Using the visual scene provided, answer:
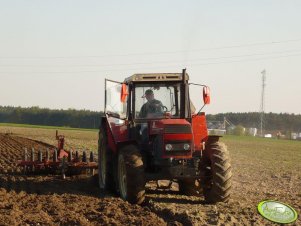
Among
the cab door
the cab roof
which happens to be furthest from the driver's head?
the cab door

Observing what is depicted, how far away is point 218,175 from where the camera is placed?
8.73 metres

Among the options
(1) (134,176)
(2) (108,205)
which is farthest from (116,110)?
(2) (108,205)

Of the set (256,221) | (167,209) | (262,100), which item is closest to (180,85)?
(167,209)

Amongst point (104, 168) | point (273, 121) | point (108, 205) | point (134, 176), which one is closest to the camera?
point (108, 205)

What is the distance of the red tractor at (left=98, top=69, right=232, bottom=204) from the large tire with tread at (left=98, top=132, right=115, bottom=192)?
0.02 m

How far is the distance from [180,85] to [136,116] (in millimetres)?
982

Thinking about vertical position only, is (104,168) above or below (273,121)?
below

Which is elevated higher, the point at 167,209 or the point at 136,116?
the point at 136,116

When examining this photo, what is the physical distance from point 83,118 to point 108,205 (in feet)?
261

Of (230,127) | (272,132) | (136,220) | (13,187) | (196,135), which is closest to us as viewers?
(136,220)

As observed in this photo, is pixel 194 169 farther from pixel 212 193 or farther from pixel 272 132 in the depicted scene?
pixel 272 132

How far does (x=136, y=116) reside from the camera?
9.70 metres

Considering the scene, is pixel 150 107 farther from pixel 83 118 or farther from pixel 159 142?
pixel 83 118

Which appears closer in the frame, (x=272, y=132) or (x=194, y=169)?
(x=194, y=169)
